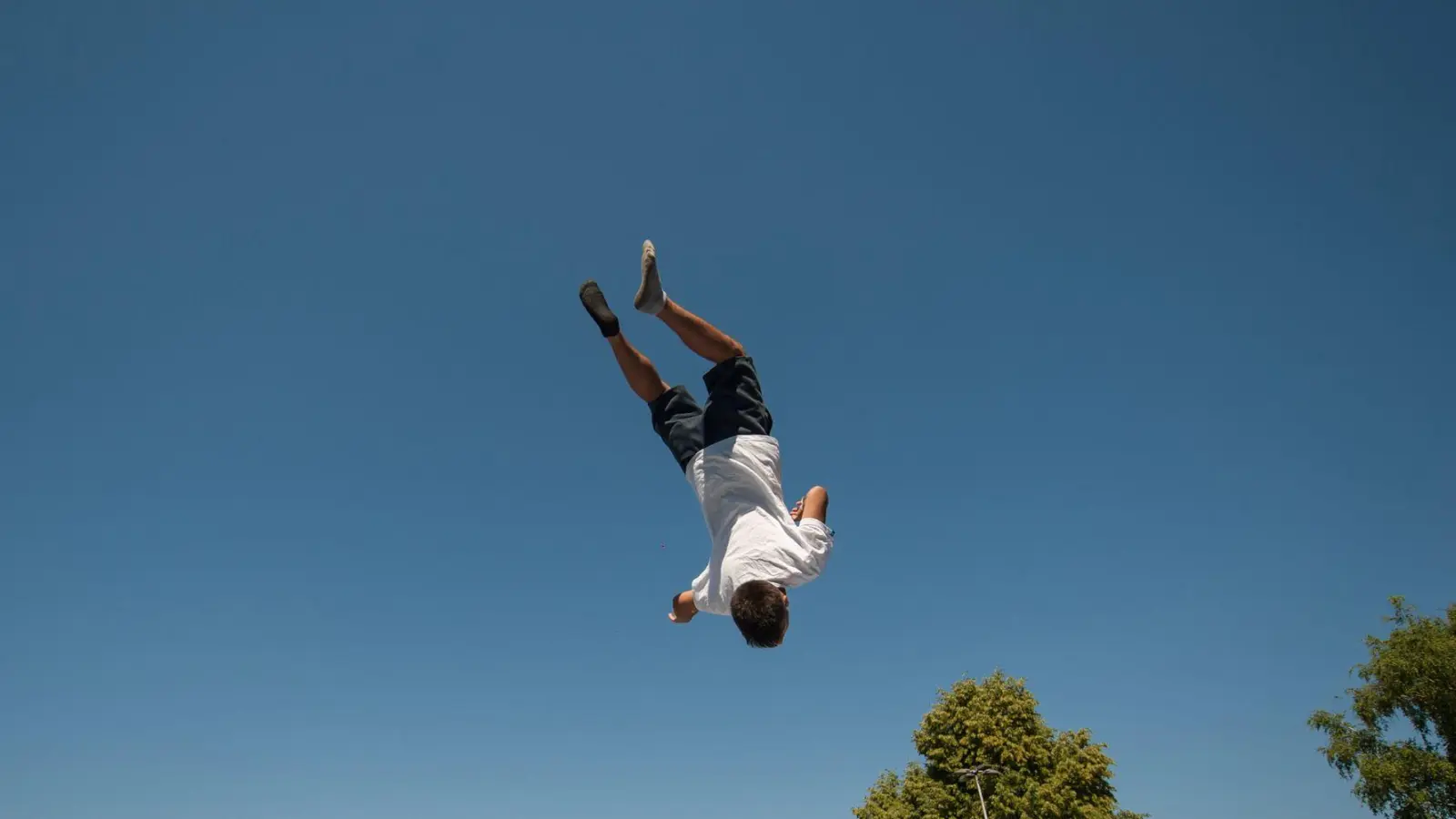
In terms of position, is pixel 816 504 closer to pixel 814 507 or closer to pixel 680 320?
pixel 814 507

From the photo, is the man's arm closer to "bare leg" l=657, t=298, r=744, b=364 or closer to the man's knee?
the man's knee

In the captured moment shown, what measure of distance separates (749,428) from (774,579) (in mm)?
1088

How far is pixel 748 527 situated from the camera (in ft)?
15.7

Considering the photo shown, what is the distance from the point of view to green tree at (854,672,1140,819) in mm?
20875

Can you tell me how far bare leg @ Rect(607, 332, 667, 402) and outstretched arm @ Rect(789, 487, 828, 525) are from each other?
50.7 inches

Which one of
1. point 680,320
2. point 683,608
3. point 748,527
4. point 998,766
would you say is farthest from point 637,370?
point 998,766

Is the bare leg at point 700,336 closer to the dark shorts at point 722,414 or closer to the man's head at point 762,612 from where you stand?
the dark shorts at point 722,414

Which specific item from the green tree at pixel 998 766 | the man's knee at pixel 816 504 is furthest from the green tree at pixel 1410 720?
the man's knee at pixel 816 504

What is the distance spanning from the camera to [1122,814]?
21.6 meters

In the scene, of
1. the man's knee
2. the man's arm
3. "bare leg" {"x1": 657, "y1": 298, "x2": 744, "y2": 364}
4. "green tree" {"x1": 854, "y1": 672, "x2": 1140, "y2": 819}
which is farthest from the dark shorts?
"green tree" {"x1": 854, "y1": 672, "x2": 1140, "y2": 819}

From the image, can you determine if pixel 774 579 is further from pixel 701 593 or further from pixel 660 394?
pixel 660 394

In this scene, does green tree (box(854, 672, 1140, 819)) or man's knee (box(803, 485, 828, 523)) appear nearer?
man's knee (box(803, 485, 828, 523))

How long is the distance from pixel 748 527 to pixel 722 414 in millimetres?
831

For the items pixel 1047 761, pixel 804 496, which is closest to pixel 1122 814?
pixel 1047 761
